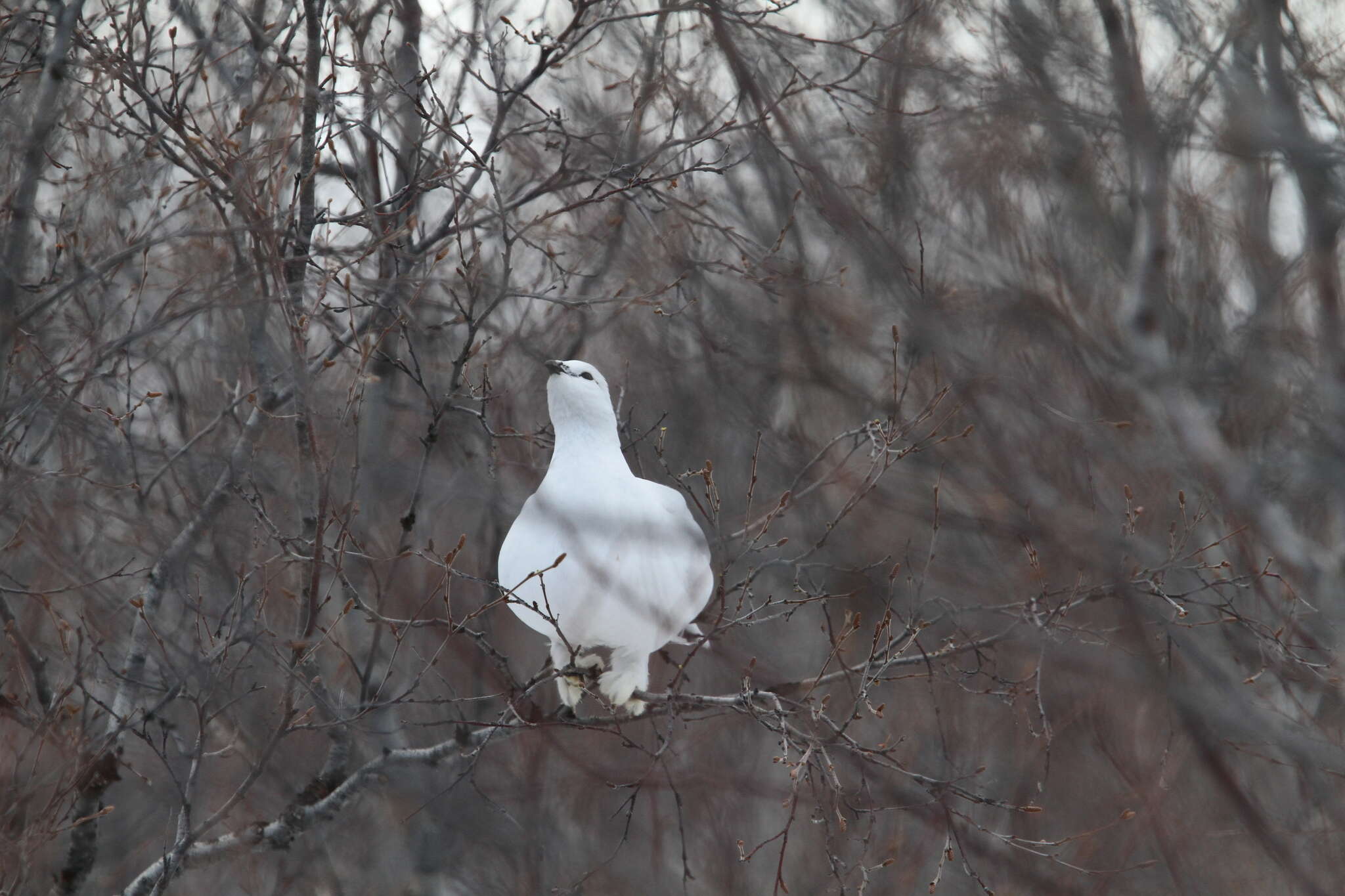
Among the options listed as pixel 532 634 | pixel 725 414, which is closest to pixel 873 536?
pixel 725 414

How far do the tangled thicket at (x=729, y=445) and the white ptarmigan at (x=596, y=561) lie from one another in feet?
0.72

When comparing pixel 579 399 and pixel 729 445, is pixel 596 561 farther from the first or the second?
pixel 729 445

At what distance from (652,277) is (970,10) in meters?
2.21

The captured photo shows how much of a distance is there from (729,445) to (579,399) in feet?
11.6

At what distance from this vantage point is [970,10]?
5.44 m

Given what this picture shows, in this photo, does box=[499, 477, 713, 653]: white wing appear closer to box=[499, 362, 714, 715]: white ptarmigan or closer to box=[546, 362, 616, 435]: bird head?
box=[499, 362, 714, 715]: white ptarmigan

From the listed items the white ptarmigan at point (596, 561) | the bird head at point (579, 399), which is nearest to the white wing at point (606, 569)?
the white ptarmigan at point (596, 561)

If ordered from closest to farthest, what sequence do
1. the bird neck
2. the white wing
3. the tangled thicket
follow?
the tangled thicket, the white wing, the bird neck

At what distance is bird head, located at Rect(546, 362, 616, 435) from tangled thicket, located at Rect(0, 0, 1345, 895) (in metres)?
0.35

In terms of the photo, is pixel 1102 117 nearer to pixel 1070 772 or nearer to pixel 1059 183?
pixel 1059 183

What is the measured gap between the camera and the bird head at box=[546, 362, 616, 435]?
14.4ft

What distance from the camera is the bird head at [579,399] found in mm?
4383

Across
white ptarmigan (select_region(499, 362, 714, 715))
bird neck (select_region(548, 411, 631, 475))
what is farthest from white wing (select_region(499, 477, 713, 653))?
bird neck (select_region(548, 411, 631, 475))

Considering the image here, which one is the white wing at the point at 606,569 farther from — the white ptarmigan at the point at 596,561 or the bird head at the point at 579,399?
the bird head at the point at 579,399
